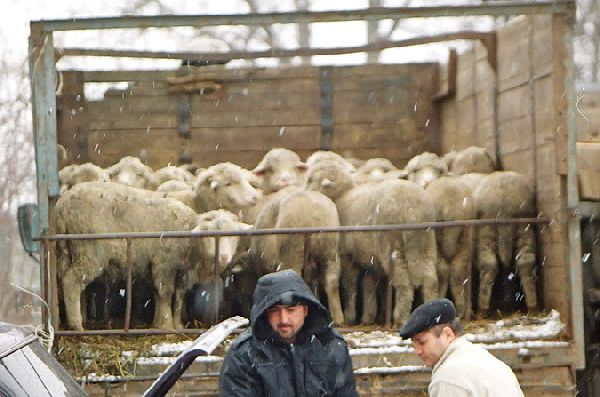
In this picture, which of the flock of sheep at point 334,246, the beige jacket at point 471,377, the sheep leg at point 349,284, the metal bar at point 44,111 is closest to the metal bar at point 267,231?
the metal bar at point 44,111

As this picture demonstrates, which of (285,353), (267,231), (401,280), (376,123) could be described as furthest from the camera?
(376,123)

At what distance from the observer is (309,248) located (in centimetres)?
1003

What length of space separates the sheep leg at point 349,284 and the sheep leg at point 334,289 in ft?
0.43

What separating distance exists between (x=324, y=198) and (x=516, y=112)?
1.81 m

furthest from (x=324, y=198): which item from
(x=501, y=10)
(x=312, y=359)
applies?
(x=312, y=359)

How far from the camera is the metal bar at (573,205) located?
8.77 m

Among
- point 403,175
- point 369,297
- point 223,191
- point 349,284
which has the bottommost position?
point 369,297

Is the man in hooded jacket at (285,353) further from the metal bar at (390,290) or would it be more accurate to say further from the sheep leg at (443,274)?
the sheep leg at (443,274)

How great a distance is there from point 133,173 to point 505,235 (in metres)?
3.97

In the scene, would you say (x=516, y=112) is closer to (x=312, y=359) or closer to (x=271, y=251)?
(x=271, y=251)

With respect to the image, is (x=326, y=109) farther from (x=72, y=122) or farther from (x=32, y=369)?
(x=32, y=369)

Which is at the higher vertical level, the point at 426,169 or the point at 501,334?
the point at 426,169

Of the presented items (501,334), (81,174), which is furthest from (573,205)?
(81,174)

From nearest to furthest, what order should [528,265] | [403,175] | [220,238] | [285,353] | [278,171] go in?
[285,353] → [528,265] → [220,238] → [403,175] → [278,171]
